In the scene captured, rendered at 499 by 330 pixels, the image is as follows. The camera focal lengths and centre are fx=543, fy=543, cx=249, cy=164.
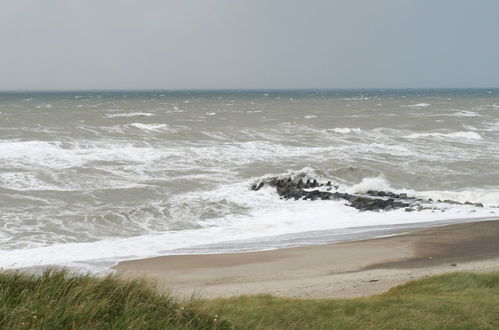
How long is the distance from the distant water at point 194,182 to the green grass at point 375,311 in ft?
22.3

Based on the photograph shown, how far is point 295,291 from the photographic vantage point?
12.0 m

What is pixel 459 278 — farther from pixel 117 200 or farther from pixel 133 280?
pixel 117 200

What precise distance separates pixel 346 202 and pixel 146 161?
14.7 m

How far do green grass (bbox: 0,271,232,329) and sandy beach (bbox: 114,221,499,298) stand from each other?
5182 mm

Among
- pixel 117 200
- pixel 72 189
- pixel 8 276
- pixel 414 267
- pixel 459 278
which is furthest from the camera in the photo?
pixel 72 189

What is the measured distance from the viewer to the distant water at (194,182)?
57.0 feet

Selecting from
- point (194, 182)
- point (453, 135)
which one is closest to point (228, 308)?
point (194, 182)

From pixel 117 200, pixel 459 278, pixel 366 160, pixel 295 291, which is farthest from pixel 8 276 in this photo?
pixel 366 160

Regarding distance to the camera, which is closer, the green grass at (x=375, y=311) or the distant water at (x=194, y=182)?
the green grass at (x=375, y=311)

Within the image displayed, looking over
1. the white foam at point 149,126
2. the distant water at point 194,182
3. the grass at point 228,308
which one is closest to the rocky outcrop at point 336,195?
the distant water at point 194,182

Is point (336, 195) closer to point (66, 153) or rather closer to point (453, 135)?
point (66, 153)

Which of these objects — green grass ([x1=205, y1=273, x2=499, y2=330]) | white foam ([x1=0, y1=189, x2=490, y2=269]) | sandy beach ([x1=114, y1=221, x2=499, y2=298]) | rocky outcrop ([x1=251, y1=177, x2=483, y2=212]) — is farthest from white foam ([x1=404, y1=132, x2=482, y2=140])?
green grass ([x1=205, y1=273, x2=499, y2=330])

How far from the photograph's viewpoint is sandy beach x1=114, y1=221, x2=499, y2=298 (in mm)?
12398

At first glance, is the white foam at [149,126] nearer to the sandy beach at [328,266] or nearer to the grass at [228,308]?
the sandy beach at [328,266]
